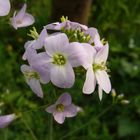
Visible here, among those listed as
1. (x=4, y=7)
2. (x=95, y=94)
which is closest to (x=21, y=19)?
(x=4, y=7)

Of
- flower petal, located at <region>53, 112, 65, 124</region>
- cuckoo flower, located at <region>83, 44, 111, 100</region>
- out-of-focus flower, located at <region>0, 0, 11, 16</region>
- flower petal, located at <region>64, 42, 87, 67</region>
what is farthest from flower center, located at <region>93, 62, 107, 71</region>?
out-of-focus flower, located at <region>0, 0, 11, 16</region>

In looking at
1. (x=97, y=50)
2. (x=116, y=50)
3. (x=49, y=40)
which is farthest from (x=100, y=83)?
(x=116, y=50)

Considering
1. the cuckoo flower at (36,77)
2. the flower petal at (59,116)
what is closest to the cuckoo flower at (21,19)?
the cuckoo flower at (36,77)

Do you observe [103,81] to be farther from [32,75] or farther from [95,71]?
[32,75]

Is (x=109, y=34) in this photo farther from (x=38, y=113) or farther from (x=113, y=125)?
(x=38, y=113)

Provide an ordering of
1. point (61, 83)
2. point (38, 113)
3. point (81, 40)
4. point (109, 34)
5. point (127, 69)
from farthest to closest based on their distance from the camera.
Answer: point (109, 34) → point (127, 69) → point (38, 113) → point (81, 40) → point (61, 83)

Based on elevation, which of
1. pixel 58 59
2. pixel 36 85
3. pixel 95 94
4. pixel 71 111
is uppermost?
pixel 58 59
